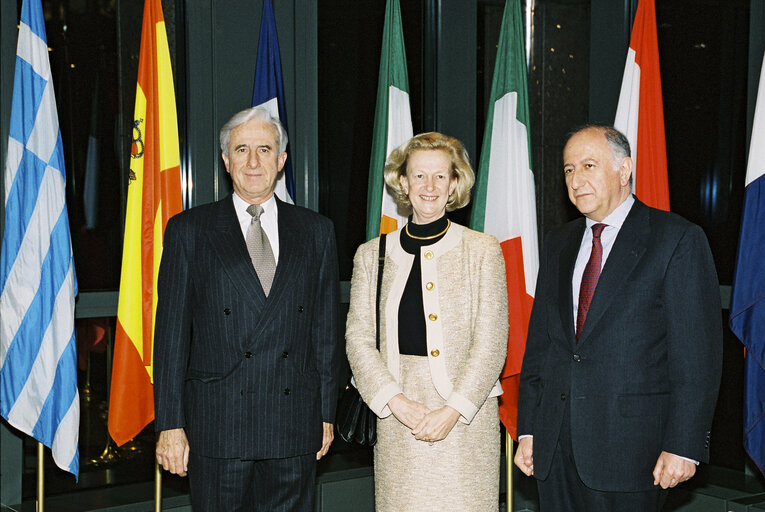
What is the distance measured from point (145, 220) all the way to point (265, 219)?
1.03 metres

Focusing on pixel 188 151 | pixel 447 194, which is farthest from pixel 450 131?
pixel 447 194

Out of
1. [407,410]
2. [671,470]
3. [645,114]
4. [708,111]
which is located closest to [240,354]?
[407,410]

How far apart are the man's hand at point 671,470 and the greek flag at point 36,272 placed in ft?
7.48

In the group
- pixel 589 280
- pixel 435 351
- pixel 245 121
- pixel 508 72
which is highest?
pixel 508 72

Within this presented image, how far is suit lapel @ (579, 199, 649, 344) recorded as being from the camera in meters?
2.36

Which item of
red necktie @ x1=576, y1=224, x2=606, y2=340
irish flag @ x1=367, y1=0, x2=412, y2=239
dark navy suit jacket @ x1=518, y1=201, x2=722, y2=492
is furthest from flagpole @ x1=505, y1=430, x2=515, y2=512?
red necktie @ x1=576, y1=224, x2=606, y2=340

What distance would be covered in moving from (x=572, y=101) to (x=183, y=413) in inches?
133

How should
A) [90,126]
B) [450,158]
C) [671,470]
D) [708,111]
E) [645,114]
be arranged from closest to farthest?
1. [671,470]
2. [450,158]
3. [90,126]
4. [645,114]
5. [708,111]

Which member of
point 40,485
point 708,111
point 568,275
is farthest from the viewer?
point 708,111

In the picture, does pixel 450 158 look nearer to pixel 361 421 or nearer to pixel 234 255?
pixel 234 255

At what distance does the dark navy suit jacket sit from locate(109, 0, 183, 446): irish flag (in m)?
1.86

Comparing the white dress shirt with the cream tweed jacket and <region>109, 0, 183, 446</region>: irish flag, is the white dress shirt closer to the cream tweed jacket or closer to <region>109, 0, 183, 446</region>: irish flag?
the cream tweed jacket

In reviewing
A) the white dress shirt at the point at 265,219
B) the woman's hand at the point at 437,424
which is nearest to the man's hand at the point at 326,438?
the woman's hand at the point at 437,424

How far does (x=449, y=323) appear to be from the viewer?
8.82 feet
